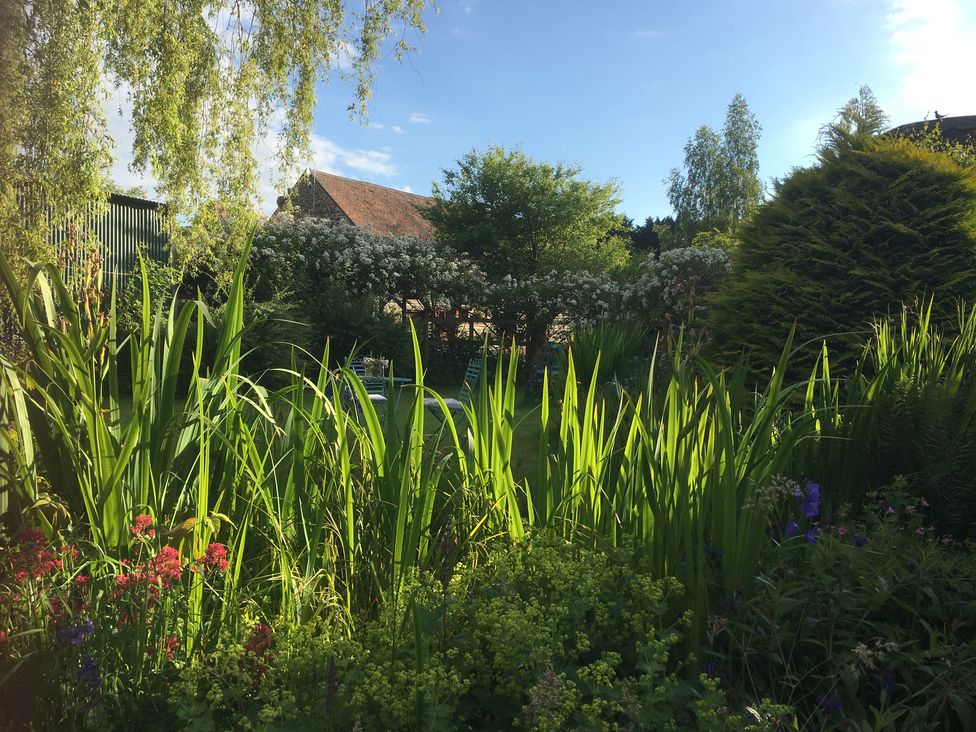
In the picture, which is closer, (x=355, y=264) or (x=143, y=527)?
(x=143, y=527)

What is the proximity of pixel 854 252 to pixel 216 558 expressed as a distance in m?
4.93

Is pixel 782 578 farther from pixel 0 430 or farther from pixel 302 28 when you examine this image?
pixel 302 28

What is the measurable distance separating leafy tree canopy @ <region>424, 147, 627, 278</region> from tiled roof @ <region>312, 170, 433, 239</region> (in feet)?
7.95

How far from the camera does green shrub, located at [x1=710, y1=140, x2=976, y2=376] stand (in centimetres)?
492

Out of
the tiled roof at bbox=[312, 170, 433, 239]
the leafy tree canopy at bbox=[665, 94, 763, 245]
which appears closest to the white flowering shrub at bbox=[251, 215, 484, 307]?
the tiled roof at bbox=[312, 170, 433, 239]

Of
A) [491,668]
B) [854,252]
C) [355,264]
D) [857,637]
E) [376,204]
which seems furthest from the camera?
[376,204]

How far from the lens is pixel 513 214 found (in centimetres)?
2470

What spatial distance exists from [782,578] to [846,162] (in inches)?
172

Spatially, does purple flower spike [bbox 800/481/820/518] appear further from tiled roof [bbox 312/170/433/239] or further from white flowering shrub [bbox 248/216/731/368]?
tiled roof [bbox 312/170/433/239]

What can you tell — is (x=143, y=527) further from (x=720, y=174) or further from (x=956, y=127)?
(x=720, y=174)

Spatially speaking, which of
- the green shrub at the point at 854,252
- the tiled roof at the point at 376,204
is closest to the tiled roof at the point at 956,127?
the green shrub at the point at 854,252

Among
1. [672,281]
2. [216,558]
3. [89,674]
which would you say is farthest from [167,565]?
[672,281]

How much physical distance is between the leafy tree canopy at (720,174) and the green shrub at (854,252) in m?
34.0

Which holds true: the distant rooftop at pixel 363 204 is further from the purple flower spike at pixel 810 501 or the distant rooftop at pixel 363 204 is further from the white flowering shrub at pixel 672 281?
the purple flower spike at pixel 810 501
